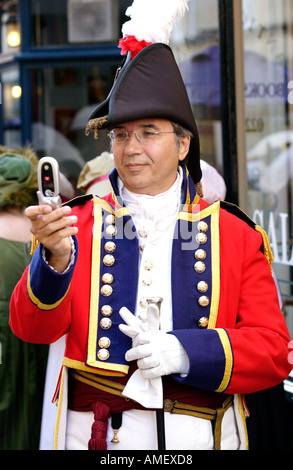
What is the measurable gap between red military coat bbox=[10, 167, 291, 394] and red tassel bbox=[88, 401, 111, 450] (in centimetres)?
11

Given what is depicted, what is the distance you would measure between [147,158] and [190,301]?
1.57 feet

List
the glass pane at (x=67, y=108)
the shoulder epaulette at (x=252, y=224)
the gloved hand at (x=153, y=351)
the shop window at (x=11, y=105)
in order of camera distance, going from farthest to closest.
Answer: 1. the shop window at (x=11, y=105)
2. the glass pane at (x=67, y=108)
3. the shoulder epaulette at (x=252, y=224)
4. the gloved hand at (x=153, y=351)

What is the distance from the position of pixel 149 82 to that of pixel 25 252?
1280mm

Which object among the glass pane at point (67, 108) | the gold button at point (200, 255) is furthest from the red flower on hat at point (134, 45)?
the glass pane at point (67, 108)

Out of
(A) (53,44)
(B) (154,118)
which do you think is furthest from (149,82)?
(A) (53,44)

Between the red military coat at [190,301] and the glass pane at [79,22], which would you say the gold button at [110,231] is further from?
the glass pane at [79,22]

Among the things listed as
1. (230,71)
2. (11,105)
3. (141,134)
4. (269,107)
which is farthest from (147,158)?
(11,105)

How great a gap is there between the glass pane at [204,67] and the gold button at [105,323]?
2.02 meters

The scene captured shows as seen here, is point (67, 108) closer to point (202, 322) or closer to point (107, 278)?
point (107, 278)

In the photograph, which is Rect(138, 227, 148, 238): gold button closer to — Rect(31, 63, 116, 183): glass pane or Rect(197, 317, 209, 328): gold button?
Rect(197, 317, 209, 328): gold button

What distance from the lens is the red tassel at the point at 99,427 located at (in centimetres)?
219
